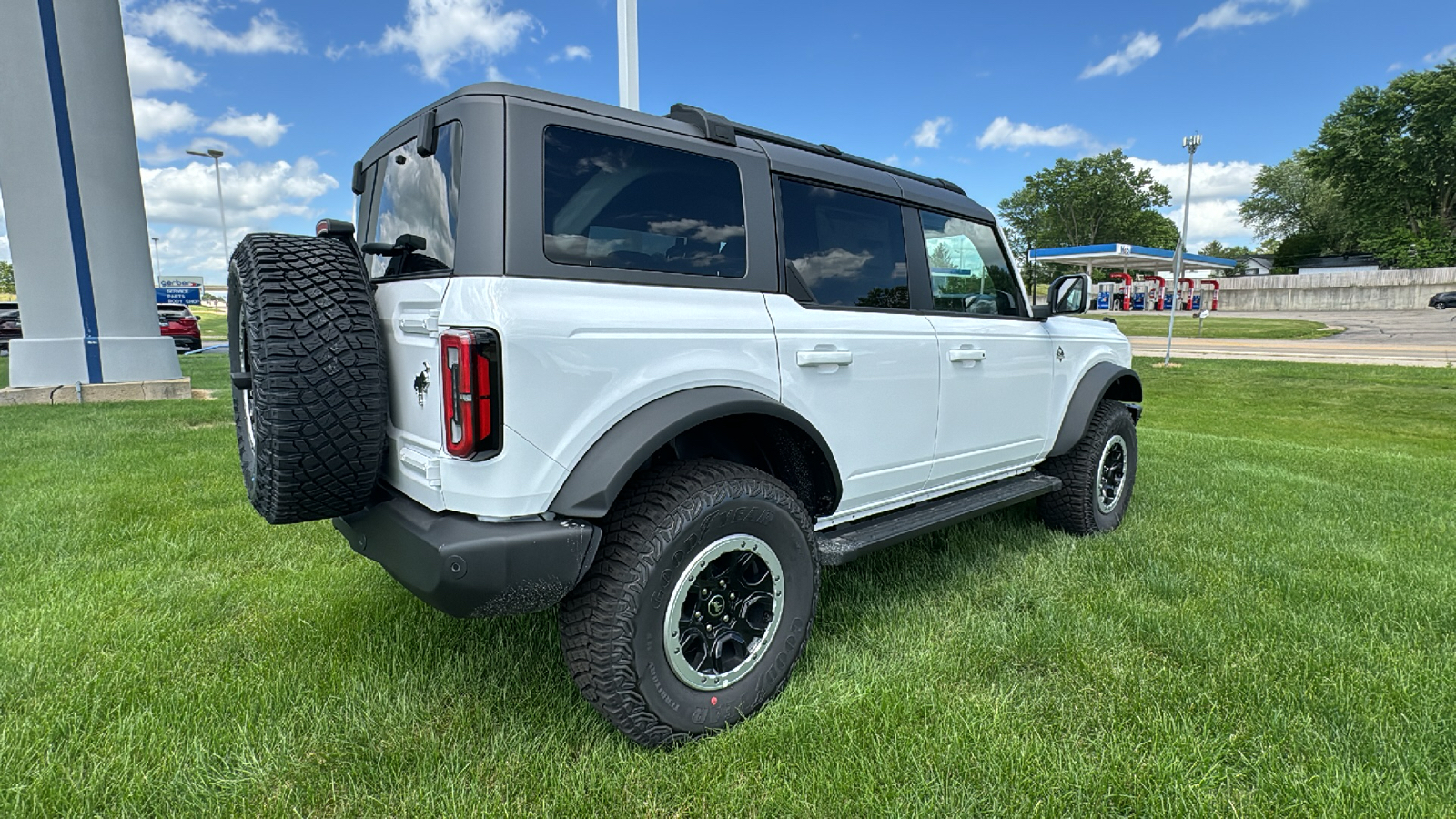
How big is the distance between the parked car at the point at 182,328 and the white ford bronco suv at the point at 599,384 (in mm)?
25865

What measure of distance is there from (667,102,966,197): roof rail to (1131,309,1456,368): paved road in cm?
1795

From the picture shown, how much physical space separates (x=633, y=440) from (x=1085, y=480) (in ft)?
10.2

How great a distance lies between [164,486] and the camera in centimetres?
502

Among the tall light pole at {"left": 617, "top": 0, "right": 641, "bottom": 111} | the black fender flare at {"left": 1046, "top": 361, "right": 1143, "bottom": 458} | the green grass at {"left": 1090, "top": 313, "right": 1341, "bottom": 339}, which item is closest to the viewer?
the black fender flare at {"left": 1046, "top": 361, "right": 1143, "bottom": 458}

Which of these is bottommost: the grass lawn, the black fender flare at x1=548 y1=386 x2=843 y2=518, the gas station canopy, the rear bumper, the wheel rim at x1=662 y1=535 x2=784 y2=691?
the grass lawn

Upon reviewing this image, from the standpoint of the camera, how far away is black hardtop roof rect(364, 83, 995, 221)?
211cm

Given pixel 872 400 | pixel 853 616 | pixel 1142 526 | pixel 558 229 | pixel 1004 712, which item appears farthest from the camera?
pixel 1142 526

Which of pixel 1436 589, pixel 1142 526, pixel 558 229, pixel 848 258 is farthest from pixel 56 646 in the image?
pixel 1436 589

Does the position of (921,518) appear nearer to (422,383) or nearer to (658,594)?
(658,594)

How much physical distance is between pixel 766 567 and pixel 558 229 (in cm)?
125

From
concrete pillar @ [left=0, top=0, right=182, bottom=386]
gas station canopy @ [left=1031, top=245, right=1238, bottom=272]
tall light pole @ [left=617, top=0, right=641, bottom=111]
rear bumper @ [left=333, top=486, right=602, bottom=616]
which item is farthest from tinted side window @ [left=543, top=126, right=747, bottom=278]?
gas station canopy @ [left=1031, top=245, right=1238, bottom=272]

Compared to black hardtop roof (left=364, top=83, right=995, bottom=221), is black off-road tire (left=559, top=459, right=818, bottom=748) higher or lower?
lower

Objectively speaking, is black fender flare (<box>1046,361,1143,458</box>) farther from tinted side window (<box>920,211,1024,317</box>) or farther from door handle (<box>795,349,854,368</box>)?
door handle (<box>795,349,854,368</box>)

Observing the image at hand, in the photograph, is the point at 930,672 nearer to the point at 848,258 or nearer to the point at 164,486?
the point at 848,258
